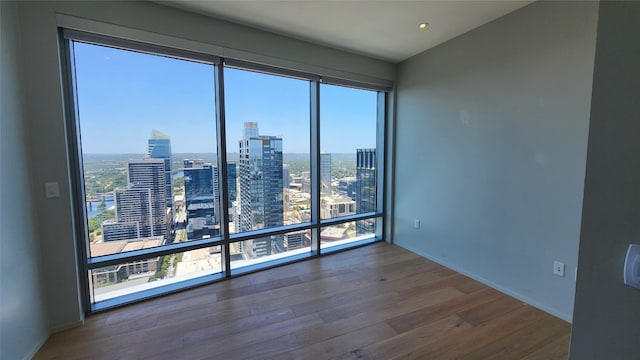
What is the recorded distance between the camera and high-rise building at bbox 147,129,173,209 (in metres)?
2.40

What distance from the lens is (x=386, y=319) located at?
7.00ft

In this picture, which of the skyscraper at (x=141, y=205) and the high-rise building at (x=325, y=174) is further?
the high-rise building at (x=325, y=174)

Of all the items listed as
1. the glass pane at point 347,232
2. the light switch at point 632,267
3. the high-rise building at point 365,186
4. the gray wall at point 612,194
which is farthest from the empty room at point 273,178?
the light switch at point 632,267

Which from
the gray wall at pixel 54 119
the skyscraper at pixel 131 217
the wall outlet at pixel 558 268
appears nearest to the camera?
the gray wall at pixel 54 119

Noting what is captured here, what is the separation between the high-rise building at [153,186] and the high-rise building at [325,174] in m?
1.81

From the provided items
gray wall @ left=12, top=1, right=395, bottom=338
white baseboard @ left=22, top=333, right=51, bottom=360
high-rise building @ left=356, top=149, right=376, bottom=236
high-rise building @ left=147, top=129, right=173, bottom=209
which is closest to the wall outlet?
high-rise building @ left=356, top=149, right=376, bottom=236

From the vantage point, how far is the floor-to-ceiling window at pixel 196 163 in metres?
2.20

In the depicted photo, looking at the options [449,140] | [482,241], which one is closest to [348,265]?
[482,241]

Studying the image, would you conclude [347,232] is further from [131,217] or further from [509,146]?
[131,217]

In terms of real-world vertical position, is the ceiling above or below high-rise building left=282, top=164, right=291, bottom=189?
above

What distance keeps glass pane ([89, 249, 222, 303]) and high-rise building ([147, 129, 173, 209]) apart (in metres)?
0.58

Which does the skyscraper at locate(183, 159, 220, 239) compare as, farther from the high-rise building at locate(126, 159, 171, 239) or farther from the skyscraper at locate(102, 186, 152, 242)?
the skyscraper at locate(102, 186, 152, 242)

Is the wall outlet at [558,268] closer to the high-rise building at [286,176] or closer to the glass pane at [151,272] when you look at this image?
the high-rise building at [286,176]

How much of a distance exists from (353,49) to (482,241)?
2700mm
